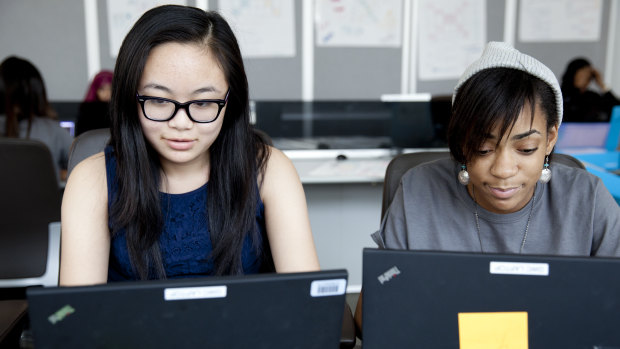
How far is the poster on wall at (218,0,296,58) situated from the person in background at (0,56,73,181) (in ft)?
4.44

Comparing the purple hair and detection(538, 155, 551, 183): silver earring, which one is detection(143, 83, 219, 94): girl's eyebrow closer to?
detection(538, 155, 551, 183): silver earring

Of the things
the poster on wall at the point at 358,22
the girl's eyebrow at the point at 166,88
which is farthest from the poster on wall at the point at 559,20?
the girl's eyebrow at the point at 166,88

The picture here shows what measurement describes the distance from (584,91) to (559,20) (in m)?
0.60

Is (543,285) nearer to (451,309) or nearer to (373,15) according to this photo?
(451,309)

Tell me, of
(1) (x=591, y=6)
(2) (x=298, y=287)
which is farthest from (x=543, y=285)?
(1) (x=591, y=6)

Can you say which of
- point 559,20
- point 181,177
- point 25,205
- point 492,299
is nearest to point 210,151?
point 181,177

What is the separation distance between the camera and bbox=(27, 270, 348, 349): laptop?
582 millimetres

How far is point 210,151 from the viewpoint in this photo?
1.21 metres

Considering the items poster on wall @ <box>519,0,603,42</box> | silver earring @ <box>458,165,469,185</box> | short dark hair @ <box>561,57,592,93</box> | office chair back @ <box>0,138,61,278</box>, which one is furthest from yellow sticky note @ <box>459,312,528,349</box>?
poster on wall @ <box>519,0,603,42</box>

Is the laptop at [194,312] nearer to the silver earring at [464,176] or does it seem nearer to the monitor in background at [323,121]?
the silver earring at [464,176]

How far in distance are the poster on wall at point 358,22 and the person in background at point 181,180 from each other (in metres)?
2.54

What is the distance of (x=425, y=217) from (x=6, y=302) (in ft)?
2.78

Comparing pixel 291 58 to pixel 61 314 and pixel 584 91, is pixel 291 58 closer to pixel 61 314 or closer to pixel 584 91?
pixel 584 91

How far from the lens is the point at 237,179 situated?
1.18 m
